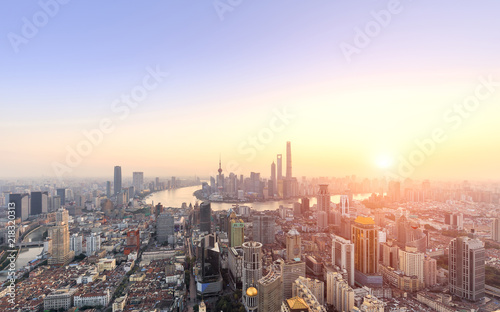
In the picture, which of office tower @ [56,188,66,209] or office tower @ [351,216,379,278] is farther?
office tower @ [56,188,66,209]

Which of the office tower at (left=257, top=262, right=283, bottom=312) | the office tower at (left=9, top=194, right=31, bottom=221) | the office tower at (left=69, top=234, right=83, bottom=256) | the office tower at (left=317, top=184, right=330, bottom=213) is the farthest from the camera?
the office tower at (left=317, top=184, right=330, bottom=213)

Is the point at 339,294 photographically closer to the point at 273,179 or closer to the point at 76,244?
the point at 76,244

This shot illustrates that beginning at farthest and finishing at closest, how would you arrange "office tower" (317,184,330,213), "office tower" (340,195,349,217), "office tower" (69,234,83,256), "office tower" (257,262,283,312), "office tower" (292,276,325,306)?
"office tower" (340,195,349,217) < "office tower" (317,184,330,213) < "office tower" (69,234,83,256) < "office tower" (292,276,325,306) < "office tower" (257,262,283,312)

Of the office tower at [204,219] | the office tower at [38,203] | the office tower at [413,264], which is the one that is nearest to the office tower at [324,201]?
the office tower at [204,219]

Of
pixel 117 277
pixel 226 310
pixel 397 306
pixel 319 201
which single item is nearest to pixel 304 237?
pixel 319 201

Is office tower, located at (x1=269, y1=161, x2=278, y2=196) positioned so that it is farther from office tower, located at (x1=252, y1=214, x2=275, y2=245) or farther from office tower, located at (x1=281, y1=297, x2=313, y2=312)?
office tower, located at (x1=281, y1=297, x2=313, y2=312)

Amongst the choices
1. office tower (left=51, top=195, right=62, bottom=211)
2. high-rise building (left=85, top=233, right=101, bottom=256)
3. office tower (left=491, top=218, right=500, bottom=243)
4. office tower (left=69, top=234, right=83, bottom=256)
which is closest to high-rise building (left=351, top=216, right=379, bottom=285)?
office tower (left=491, top=218, right=500, bottom=243)
